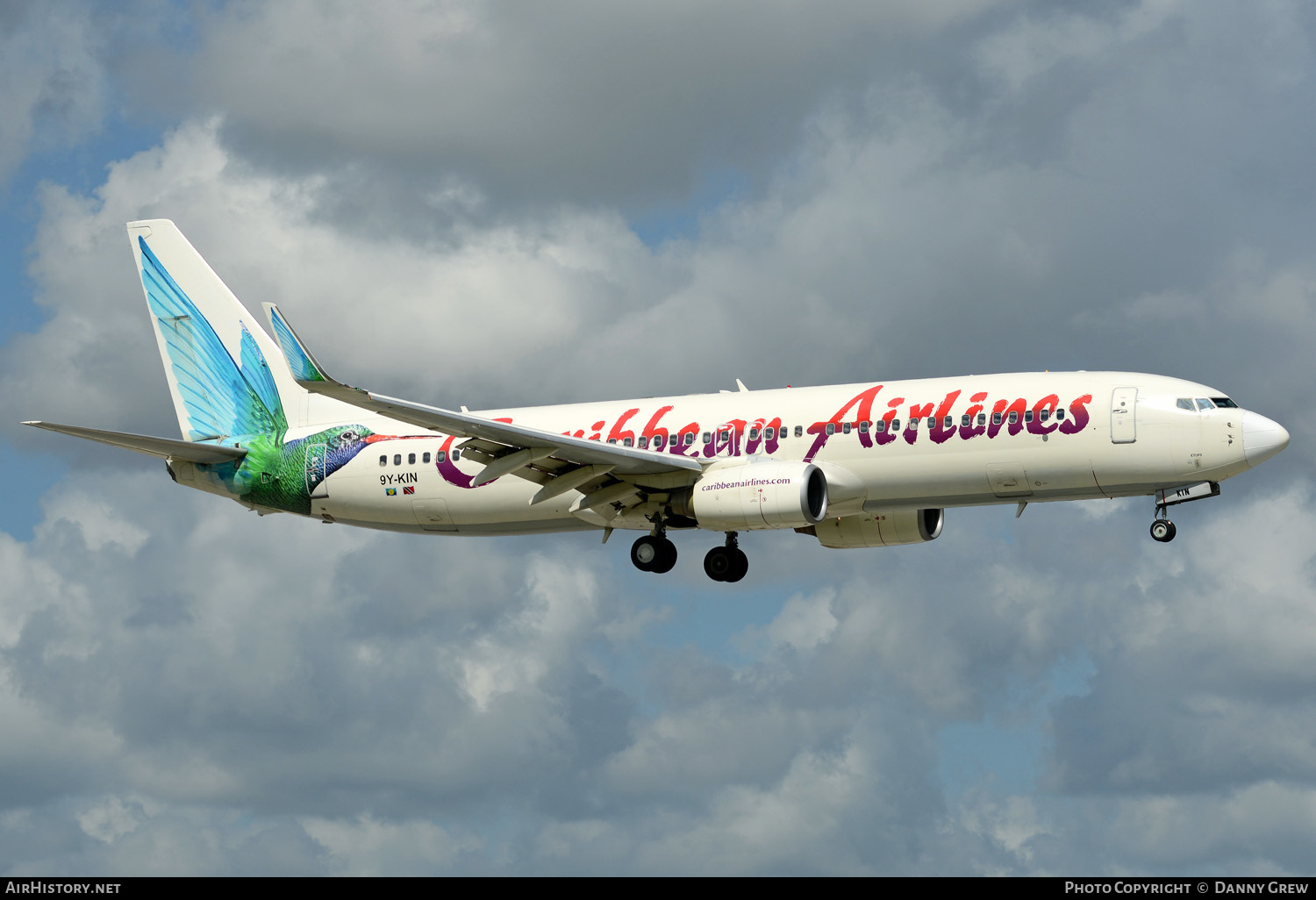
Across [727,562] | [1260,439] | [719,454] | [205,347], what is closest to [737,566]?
[727,562]

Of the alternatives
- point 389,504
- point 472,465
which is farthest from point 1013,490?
point 389,504

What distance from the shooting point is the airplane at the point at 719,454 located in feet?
144

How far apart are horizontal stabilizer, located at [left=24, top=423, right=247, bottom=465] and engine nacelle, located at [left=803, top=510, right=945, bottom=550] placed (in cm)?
1957

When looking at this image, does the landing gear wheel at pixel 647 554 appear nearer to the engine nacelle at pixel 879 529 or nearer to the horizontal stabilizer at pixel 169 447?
the engine nacelle at pixel 879 529

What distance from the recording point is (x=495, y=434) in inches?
1703

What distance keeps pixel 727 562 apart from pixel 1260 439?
53.0ft

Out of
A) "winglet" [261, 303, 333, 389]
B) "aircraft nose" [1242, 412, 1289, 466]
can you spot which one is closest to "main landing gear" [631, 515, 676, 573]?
"winglet" [261, 303, 333, 389]

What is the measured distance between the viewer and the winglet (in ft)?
130

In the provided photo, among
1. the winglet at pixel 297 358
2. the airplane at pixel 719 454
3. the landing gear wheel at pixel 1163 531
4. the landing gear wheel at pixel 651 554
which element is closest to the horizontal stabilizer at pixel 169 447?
the airplane at pixel 719 454

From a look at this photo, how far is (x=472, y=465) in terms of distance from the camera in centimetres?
5044
